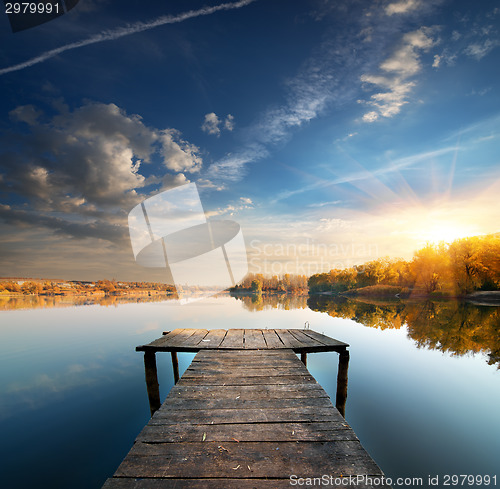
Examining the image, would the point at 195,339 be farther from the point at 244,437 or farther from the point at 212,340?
the point at 244,437

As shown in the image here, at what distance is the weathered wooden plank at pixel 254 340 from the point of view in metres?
7.25

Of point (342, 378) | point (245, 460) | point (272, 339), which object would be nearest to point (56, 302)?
point (272, 339)

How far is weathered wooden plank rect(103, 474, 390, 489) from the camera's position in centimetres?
222

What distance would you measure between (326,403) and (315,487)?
1.73 meters

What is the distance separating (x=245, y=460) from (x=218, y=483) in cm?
41

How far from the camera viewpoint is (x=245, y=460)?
2580 millimetres

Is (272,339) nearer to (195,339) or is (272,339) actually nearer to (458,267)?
(195,339)

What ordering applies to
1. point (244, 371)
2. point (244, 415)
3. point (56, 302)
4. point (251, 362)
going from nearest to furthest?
point (244, 415) < point (244, 371) < point (251, 362) < point (56, 302)

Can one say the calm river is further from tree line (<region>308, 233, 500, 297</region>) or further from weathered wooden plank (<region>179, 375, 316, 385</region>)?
tree line (<region>308, 233, 500, 297</region>)

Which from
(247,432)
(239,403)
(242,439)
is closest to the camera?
(242,439)

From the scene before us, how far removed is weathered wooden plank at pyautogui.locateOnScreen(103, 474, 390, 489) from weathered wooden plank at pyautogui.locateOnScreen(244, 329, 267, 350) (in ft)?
16.0

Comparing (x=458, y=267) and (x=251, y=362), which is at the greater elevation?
(x=251, y=362)

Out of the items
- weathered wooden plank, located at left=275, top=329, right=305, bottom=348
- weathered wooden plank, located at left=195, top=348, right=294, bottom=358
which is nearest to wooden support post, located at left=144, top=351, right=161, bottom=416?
weathered wooden plank, located at left=195, top=348, right=294, bottom=358

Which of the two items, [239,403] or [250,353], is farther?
[250,353]
